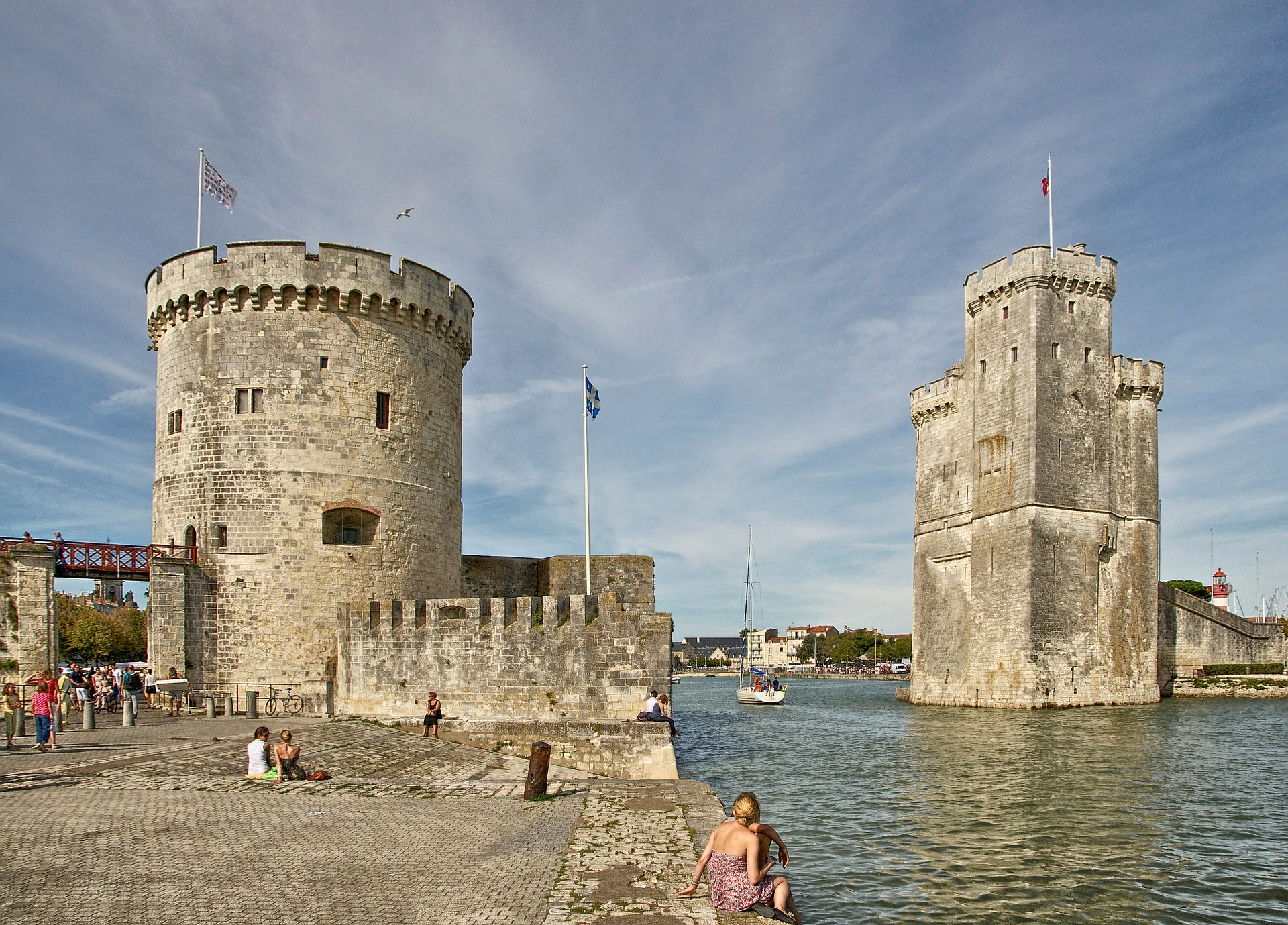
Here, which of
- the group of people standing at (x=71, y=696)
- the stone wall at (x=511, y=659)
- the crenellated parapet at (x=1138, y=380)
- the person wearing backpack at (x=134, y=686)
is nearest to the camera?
the group of people standing at (x=71, y=696)

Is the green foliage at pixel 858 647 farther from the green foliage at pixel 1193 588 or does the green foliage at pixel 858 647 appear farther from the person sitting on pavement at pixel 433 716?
the person sitting on pavement at pixel 433 716

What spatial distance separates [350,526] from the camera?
22.2 m

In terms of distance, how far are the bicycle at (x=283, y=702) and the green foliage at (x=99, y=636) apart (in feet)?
113

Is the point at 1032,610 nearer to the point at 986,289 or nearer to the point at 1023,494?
the point at 1023,494

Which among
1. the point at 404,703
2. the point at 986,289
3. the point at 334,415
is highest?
the point at 986,289

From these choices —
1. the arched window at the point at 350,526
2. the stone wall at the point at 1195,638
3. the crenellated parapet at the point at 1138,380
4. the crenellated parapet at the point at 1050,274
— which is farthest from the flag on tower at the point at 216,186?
the stone wall at the point at 1195,638

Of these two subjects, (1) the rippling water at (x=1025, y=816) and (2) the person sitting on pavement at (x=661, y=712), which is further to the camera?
(2) the person sitting on pavement at (x=661, y=712)

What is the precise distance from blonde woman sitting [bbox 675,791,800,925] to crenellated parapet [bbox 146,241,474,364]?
17.1 metres

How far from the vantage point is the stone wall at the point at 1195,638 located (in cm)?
4666

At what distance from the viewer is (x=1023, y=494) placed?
3959 cm

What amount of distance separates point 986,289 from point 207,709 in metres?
35.6

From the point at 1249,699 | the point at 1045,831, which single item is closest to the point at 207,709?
the point at 1045,831

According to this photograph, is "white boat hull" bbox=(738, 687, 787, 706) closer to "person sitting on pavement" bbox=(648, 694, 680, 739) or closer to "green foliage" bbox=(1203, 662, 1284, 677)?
"green foliage" bbox=(1203, 662, 1284, 677)

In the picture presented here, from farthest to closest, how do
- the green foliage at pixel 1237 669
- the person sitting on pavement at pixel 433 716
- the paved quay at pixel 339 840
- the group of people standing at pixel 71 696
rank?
the green foliage at pixel 1237 669 < the person sitting on pavement at pixel 433 716 < the group of people standing at pixel 71 696 < the paved quay at pixel 339 840
